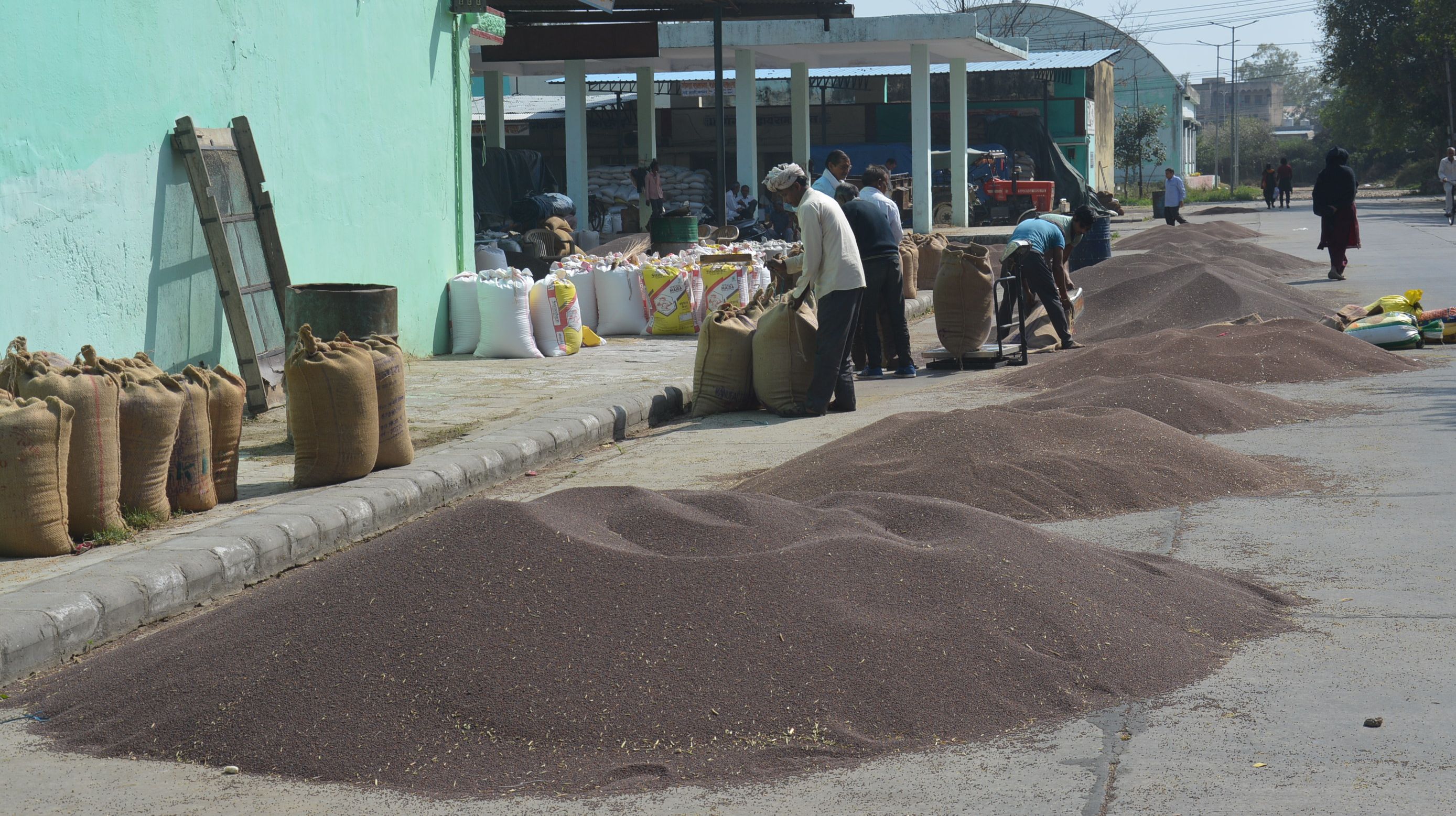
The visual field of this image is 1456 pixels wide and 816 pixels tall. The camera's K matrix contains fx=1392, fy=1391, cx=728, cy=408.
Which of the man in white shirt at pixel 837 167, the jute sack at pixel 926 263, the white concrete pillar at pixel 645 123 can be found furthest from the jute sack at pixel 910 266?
the white concrete pillar at pixel 645 123

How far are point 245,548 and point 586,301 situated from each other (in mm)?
8583

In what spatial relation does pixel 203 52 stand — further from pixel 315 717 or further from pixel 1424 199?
pixel 1424 199

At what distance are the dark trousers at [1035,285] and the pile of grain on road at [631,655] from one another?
713 cm

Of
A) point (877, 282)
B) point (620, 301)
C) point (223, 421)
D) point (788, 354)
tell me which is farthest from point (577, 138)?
point (223, 421)

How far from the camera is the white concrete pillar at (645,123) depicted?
28.9 meters

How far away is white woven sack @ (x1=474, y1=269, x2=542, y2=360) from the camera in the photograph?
39.5 feet

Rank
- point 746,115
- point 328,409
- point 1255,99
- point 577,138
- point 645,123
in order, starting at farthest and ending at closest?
point 1255,99
point 645,123
point 746,115
point 577,138
point 328,409

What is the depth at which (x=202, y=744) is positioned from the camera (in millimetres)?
3805

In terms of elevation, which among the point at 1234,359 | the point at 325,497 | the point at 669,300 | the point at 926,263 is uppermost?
the point at 926,263

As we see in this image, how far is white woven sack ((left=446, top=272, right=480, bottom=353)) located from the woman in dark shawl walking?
37.4 ft

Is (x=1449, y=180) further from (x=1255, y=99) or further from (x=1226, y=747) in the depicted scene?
(x=1255, y=99)

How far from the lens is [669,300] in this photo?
13922mm

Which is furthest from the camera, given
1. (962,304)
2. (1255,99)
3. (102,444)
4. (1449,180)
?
(1255,99)

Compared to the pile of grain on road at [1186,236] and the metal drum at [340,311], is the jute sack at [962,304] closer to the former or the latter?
the metal drum at [340,311]
